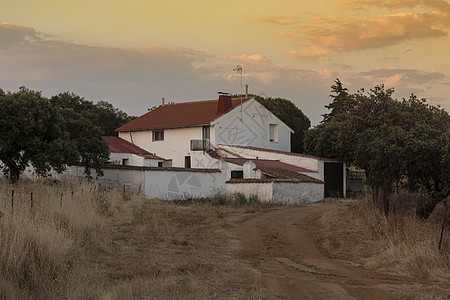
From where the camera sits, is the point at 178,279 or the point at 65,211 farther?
the point at 65,211

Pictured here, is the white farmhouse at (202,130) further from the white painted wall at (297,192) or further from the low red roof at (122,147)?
the white painted wall at (297,192)

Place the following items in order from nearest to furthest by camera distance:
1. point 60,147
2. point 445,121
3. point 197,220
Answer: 1. point 197,220
2. point 445,121
3. point 60,147

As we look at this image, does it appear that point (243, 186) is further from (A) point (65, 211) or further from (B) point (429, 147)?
(A) point (65, 211)

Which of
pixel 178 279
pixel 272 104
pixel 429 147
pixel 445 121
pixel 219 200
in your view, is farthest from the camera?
pixel 272 104

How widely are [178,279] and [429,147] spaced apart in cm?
1253

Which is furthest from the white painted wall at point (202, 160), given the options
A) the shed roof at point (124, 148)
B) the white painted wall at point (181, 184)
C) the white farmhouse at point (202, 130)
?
the white painted wall at point (181, 184)

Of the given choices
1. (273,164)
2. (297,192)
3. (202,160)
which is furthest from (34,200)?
(202,160)

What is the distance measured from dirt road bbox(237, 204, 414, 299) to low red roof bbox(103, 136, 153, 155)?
90.4ft

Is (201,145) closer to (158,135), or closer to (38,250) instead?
(158,135)

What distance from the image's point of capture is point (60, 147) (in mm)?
25266

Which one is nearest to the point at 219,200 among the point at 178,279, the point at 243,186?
the point at 243,186

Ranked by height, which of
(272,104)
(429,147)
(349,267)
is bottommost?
(349,267)

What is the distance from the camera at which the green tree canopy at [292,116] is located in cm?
6203

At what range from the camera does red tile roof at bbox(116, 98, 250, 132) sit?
160 feet
